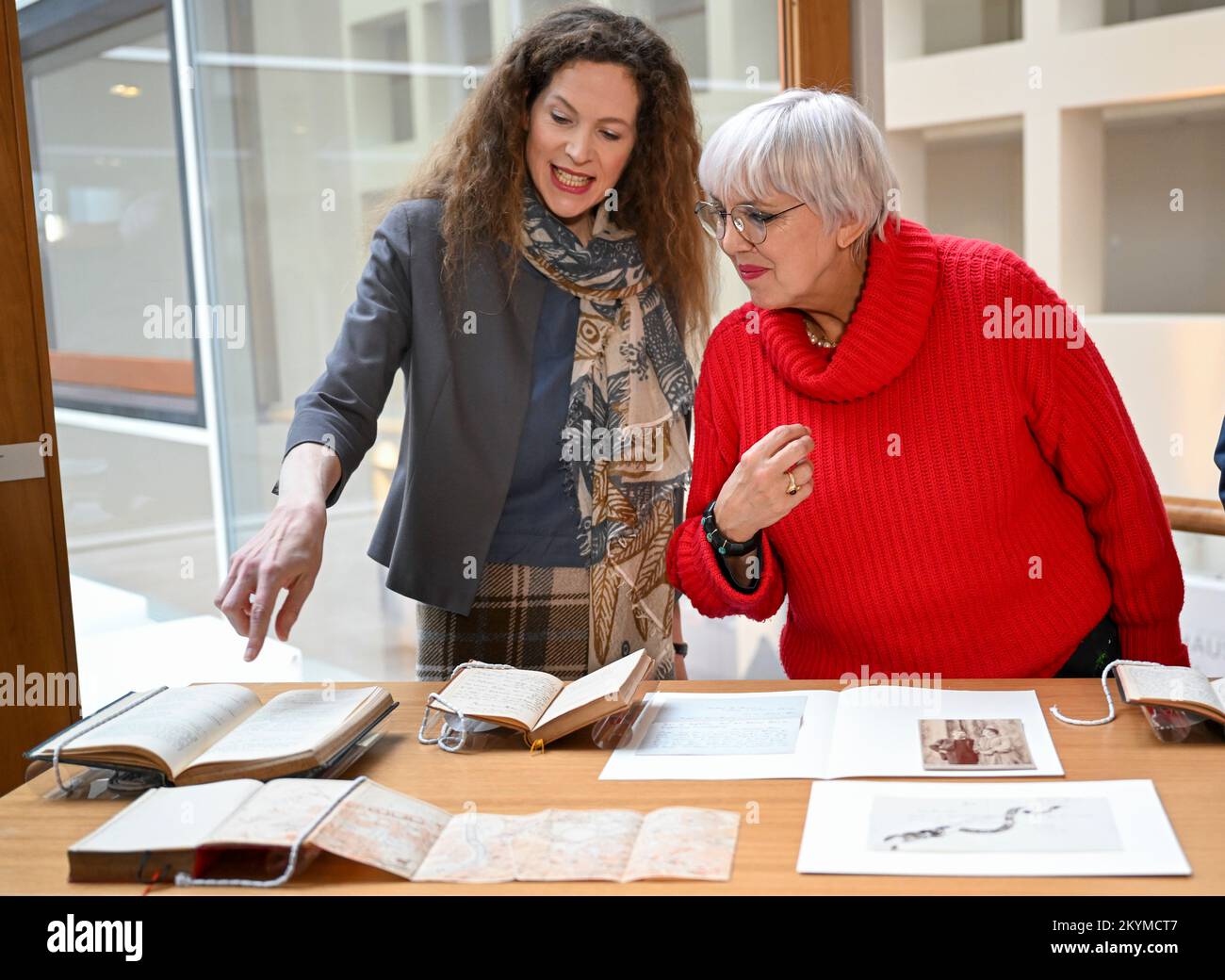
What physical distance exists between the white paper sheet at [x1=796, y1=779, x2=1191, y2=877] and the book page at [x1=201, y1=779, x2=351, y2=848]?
19.9 inches

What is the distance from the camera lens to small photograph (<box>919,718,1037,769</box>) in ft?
4.85

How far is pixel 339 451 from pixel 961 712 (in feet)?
3.13

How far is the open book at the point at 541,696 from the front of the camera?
5.37ft

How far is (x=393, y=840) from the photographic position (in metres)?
1.33

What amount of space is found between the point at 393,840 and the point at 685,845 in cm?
30

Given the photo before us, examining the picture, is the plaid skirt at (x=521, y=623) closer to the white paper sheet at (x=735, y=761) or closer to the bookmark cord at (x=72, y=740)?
the white paper sheet at (x=735, y=761)

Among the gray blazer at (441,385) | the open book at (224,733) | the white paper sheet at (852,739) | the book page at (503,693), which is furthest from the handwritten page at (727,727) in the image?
the gray blazer at (441,385)

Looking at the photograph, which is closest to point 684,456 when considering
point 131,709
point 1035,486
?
point 1035,486

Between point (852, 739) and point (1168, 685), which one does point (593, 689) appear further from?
point (1168, 685)

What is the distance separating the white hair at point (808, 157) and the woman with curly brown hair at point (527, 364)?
320 mm

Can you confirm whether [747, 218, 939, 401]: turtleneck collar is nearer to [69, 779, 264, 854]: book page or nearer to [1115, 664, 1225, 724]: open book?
[1115, 664, 1225, 724]: open book

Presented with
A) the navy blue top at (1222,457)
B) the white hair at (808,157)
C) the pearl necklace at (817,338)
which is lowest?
the navy blue top at (1222,457)

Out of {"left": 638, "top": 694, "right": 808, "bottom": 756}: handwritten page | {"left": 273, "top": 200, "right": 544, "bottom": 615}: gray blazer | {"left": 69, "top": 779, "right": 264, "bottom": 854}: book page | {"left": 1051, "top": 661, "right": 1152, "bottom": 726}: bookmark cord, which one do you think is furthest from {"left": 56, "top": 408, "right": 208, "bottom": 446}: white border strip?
{"left": 1051, "top": 661, "right": 1152, "bottom": 726}: bookmark cord

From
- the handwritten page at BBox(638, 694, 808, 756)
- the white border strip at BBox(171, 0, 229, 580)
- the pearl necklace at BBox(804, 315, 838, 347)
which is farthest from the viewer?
the white border strip at BBox(171, 0, 229, 580)
